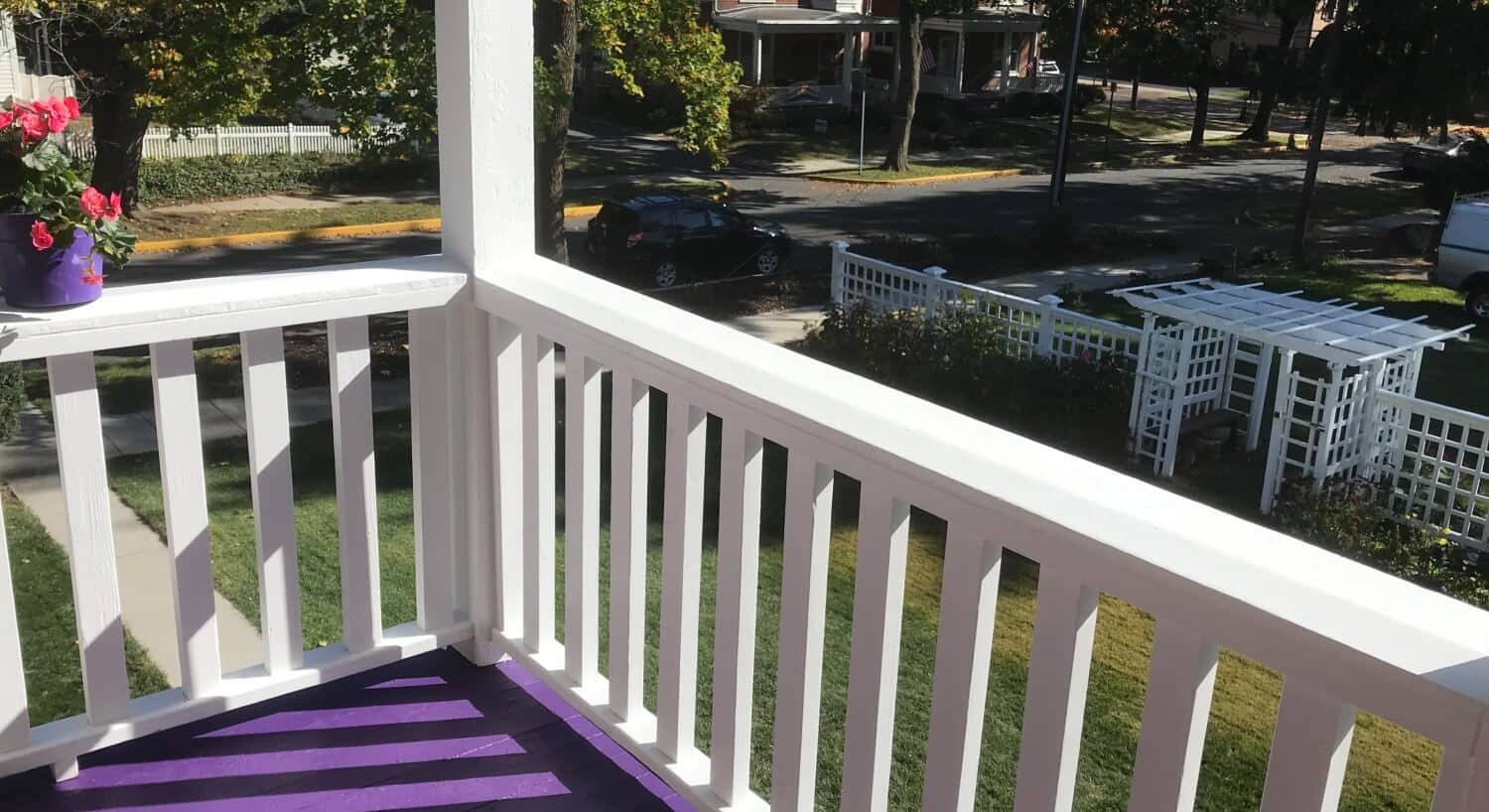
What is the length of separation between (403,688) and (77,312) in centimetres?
97

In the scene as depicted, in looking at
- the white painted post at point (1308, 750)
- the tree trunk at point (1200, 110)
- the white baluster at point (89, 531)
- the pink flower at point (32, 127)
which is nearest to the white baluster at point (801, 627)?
the white painted post at point (1308, 750)

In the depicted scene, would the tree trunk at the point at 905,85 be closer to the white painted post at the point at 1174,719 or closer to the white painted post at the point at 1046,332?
the white painted post at the point at 1046,332

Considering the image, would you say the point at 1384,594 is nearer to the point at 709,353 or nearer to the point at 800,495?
the point at 800,495

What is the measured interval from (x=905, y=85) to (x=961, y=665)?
2258 centimetres

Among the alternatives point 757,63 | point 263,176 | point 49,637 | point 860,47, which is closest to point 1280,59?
point 860,47

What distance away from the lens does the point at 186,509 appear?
7.32 feet

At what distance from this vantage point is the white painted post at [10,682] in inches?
82.7

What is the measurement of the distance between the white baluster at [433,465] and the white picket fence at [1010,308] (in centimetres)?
653

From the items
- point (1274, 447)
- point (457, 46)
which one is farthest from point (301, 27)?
point (457, 46)

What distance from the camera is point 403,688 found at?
102 inches

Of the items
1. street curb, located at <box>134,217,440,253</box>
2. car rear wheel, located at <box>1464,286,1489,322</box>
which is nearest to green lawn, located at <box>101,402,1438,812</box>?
street curb, located at <box>134,217,440,253</box>

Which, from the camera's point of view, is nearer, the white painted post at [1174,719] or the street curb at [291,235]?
the white painted post at [1174,719]

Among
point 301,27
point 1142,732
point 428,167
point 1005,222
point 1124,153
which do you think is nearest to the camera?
point 1142,732

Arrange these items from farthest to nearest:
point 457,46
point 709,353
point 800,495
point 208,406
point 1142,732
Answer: point 208,406
point 457,46
point 709,353
point 800,495
point 1142,732
